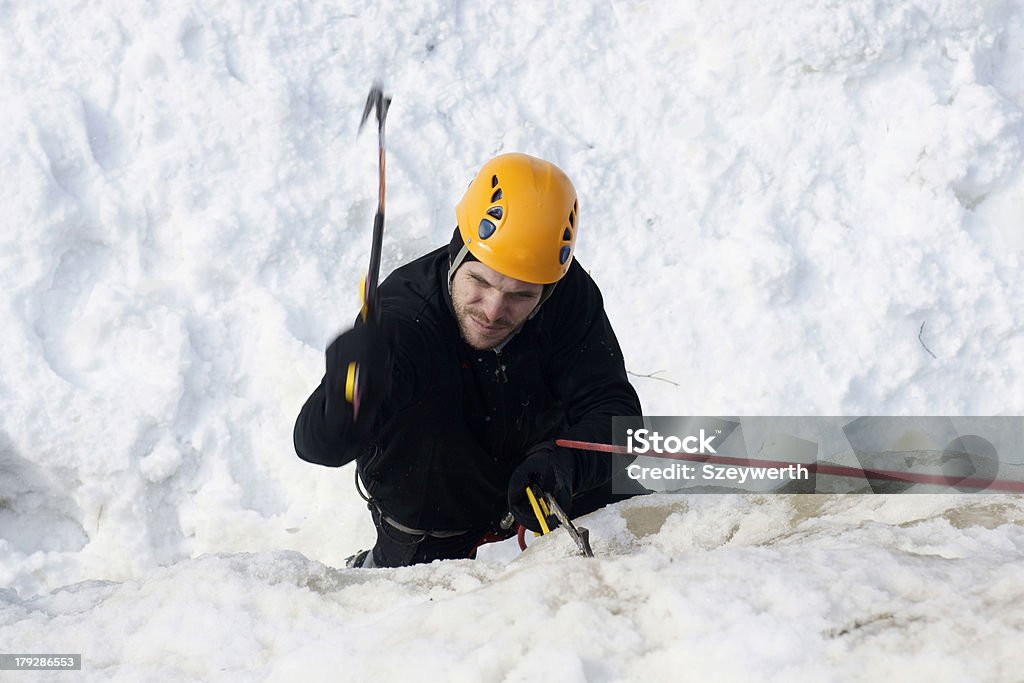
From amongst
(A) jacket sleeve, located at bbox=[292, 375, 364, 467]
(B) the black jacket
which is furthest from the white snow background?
(A) jacket sleeve, located at bbox=[292, 375, 364, 467]

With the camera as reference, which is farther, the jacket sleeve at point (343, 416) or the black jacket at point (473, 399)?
the black jacket at point (473, 399)

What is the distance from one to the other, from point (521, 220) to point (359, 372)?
78 cm

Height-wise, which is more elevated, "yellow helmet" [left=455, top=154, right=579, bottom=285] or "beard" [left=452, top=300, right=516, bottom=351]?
"yellow helmet" [left=455, top=154, right=579, bottom=285]

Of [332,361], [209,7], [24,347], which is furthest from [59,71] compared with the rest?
[332,361]

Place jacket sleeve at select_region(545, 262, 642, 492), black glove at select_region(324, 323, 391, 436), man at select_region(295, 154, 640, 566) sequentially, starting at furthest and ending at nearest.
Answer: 1. jacket sleeve at select_region(545, 262, 642, 492)
2. man at select_region(295, 154, 640, 566)
3. black glove at select_region(324, 323, 391, 436)

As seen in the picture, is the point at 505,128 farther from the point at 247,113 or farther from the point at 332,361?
the point at 332,361

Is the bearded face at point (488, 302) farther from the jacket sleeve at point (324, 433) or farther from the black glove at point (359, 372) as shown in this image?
the jacket sleeve at point (324, 433)

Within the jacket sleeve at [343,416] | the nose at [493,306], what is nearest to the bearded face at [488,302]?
the nose at [493,306]

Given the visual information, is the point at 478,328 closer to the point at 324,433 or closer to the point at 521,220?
the point at 521,220

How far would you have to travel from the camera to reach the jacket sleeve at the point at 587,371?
10.2 feet

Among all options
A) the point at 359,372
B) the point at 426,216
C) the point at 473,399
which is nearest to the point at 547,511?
the point at 473,399

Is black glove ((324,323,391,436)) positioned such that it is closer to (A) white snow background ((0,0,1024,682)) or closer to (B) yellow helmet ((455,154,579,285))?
(B) yellow helmet ((455,154,579,285))

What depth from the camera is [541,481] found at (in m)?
2.90

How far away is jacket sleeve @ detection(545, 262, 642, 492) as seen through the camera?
123 inches
